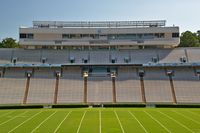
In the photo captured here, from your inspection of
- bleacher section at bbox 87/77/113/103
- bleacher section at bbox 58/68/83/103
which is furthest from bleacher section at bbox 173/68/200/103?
bleacher section at bbox 58/68/83/103

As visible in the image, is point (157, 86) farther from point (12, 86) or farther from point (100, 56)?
point (12, 86)

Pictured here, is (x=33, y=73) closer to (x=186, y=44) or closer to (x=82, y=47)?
(x=82, y=47)

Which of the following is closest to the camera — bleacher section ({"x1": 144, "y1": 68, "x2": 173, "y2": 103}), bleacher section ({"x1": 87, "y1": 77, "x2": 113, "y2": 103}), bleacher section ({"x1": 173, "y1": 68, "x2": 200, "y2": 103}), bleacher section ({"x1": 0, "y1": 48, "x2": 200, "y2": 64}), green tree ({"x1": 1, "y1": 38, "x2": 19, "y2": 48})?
bleacher section ({"x1": 173, "y1": 68, "x2": 200, "y2": 103})

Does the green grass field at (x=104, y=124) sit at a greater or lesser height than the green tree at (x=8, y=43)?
lesser

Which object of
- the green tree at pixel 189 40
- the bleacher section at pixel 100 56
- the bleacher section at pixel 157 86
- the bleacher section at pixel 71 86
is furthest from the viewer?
the green tree at pixel 189 40

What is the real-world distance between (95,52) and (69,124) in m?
28.4

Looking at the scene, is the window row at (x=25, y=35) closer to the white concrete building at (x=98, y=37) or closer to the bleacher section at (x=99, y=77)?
the white concrete building at (x=98, y=37)

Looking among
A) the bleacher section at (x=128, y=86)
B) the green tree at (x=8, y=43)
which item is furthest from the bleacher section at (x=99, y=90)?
the green tree at (x=8, y=43)

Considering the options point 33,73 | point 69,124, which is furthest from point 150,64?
point 69,124

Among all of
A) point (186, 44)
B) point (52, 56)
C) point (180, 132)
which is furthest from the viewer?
point (186, 44)

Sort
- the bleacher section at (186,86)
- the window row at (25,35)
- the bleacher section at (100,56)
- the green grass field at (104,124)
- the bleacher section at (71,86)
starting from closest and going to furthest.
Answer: the green grass field at (104,124) → the bleacher section at (186,86) → the bleacher section at (71,86) → the bleacher section at (100,56) → the window row at (25,35)

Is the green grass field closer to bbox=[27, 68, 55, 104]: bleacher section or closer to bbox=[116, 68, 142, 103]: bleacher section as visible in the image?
bbox=[27, 68, 55, 104]: bleacher section

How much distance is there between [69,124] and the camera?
2427 cm

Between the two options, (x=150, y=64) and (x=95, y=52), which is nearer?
(x=150, y=64)
